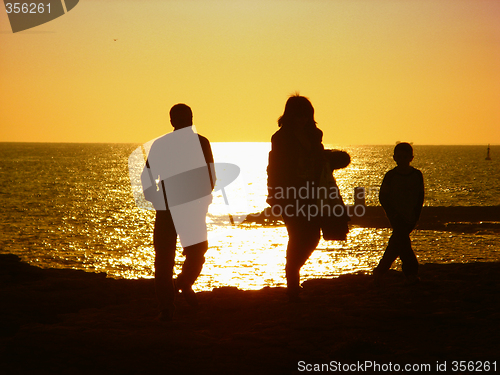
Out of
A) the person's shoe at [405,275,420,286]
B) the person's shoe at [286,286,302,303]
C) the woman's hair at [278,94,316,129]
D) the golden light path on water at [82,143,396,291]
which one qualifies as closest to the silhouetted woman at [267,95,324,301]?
the woman's hair at [278,94,316,129]

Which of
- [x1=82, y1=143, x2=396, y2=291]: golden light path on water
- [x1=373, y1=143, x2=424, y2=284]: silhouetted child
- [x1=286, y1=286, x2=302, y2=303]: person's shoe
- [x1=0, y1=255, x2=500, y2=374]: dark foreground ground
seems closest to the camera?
[x1=0, y1=255, x2=500, y2=374]: dark foreground ground

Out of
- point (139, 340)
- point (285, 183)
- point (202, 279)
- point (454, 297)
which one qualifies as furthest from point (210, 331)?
point (202, 279)

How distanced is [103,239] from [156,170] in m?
27.7

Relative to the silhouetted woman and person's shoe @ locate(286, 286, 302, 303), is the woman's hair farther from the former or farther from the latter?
person's shoe @ locate(286, 286, 302, 303)

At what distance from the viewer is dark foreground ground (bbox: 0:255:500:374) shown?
3.57m

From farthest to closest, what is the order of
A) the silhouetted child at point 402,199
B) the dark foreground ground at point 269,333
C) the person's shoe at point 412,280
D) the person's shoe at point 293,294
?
the person's shoe at point 412,280, the silhouetted child at point 402,199, the person's shoe at point 293,294, the dark foreground ground at point 269,333

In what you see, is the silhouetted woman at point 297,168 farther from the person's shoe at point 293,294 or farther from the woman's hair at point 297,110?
the person's shoe at point 293,294

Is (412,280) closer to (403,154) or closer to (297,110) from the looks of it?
(403,154)

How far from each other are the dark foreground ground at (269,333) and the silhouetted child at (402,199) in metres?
0.57

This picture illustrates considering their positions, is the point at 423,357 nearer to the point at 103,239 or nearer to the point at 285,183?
the point at 285,183

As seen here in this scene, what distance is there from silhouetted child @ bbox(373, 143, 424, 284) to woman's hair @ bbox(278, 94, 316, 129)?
1505 millimetres

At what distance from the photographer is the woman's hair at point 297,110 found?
479 centimetres

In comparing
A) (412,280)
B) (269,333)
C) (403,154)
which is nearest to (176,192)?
(269,333)

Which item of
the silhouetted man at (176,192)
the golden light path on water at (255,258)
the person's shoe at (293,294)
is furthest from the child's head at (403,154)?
the golden light path on water at (255,258)
